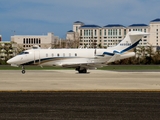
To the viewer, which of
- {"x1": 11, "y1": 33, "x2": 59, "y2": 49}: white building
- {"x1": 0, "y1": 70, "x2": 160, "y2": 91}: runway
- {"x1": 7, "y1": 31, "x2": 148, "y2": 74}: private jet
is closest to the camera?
{"x1": 0, "y1": 70, "x2": 160, "y2": 91}: runway

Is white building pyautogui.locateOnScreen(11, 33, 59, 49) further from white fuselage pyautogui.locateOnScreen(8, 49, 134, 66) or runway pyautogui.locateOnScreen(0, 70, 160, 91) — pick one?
runway pyautogui.locateOnScreen(0, 70, 160, 91)

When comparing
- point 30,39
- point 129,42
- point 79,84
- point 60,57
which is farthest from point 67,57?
point 30,39

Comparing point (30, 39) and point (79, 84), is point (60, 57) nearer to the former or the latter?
point (79, 84)

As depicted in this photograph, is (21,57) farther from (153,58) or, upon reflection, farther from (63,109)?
(153,58)

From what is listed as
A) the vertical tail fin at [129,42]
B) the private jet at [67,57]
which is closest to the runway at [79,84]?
the private jet at [67,57]

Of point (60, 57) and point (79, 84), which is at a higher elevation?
point (60, 57)

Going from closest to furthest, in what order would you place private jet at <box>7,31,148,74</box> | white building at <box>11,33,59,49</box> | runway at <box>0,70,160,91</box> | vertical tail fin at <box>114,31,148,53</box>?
runway at <box>0,70,160,91</box> < private jet at <box>7,31,148,74</box> < vertical tail fin at <box>114,31,148,53</box> < white building at <box>11,33,59,49</box>

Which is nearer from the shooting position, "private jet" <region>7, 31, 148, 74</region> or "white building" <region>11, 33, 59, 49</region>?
"private jet" <region>7, 31, 148, 74</region>

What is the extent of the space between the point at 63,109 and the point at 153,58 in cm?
7721

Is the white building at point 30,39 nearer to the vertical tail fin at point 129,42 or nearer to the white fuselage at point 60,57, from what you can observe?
the vertical tail fin at point 129,42

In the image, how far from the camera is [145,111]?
10.9 meters

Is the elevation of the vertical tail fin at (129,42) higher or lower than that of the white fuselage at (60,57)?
higher

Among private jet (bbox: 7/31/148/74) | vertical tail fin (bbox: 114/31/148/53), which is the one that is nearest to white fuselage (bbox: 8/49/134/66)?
→ private jet (bbox: 7/31/148/74)

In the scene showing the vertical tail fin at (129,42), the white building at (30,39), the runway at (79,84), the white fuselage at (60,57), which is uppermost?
the white building at (30,39)
